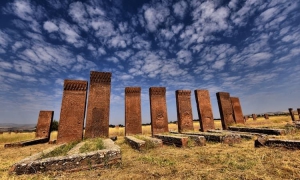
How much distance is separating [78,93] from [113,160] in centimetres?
723

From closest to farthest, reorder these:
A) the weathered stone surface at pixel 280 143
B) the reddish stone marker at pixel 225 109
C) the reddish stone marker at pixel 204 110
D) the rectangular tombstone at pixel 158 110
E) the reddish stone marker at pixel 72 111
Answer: the weathered stone surface at pixel 280 143 < the reddish stone marker at pixel 72 111 < the rectangular tombstone at pixel 158 110 < the reddish stone marker at pixel 204 110 < the reddish stone marker at pixel 225 109

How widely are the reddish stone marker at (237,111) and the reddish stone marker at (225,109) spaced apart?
952 mm

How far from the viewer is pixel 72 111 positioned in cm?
988

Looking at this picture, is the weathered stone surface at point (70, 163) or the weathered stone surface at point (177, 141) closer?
the weathered stone surface at point (70, 163)

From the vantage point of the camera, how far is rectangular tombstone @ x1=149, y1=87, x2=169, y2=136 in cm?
1175

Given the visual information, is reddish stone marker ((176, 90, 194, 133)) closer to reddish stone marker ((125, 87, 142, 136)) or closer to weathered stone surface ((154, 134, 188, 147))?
reddish stone marker ((125, 87, 142, 136))

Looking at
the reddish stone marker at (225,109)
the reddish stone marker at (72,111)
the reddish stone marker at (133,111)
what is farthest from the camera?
the reddish stone marker at (225,109)

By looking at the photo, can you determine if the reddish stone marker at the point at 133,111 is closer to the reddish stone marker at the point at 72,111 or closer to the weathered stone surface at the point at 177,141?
the reddish stone marker at the point at 72,111

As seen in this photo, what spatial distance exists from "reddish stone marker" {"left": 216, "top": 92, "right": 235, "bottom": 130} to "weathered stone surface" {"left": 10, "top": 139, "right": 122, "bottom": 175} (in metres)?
11.6

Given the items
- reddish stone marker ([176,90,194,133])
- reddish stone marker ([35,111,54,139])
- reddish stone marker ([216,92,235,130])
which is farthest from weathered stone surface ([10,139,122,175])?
reddish stone marker ([216,92,235,130])

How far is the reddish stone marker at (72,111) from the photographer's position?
9523mm

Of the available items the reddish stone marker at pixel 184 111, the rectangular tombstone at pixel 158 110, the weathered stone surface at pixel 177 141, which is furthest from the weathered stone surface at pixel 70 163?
the reddish stone marker at pixel 184 111

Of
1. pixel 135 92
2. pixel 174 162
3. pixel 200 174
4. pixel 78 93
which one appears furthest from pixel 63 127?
pixel 200 174

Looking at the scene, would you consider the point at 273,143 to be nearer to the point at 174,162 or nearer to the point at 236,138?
the point at 236,138
